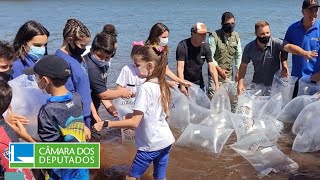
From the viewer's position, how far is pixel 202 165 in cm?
460

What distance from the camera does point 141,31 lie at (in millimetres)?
19938

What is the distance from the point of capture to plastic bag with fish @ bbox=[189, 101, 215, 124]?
5379 millimetres

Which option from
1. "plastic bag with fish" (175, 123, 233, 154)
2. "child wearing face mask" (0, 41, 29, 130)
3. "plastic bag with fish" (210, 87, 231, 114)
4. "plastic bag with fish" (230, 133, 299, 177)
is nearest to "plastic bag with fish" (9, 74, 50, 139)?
"child wearing face mask" (0, 41, 29, 130)

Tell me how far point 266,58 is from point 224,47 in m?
0.80

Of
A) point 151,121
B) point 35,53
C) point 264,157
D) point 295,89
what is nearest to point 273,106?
point 295,89

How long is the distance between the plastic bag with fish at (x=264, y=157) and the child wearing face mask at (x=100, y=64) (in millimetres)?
1343

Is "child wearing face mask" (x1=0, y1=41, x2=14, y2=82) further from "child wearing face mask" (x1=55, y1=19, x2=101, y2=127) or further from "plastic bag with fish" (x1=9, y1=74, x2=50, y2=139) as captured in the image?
"child wearing face mask" (x1=55, y1=19, x2=101, y2=127)

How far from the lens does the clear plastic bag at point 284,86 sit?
5645 mm

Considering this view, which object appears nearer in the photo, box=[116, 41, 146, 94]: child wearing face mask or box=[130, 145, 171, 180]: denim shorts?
box=[130, 145, 171, 180]: denim shorts

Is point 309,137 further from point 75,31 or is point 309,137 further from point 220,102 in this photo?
point 75,31

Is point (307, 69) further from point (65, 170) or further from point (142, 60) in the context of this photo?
point (65, 170)

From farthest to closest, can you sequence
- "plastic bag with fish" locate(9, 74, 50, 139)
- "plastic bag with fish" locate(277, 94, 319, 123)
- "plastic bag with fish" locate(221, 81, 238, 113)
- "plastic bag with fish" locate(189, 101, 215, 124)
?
"plastic bag with fish" locate(221, 81, 238, 113), "plastic bag with fish" locate(189, 101, 215, 124), "plastic bag with fish" locate(277, 94, 319, 123), "plastic bag with fish" locate(9, 74, 50, 139)

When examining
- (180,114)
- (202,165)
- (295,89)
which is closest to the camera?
(202,165)

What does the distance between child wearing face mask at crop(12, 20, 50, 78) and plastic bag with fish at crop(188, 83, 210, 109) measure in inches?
96.2
